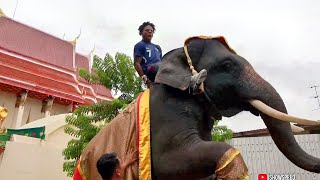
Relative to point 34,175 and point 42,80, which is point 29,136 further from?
point 42,80

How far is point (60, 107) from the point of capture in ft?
71.4

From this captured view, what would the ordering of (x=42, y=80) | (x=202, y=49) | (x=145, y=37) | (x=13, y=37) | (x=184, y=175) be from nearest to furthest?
(x=184, y=175) < (x=202, y=49) < (x=145, y=37) < (x=42, y=80) < (x=13, y=37)

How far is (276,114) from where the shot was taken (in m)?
2.46

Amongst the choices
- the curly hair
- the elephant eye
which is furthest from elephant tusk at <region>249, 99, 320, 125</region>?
the curly hair

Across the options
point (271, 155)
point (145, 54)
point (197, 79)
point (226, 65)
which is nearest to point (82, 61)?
point (271, 155)

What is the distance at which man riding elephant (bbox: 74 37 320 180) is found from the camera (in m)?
2.38

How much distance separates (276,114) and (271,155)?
9174 mm

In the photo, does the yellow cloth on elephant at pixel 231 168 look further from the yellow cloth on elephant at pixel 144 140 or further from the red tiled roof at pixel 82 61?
the red tiled roof at pixel 82 61

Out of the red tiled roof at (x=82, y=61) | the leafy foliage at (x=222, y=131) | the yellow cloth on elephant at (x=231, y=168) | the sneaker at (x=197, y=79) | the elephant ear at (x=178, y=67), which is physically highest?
the red tiled roof at (x=82, y=61)

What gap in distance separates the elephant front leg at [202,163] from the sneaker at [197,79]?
40cm

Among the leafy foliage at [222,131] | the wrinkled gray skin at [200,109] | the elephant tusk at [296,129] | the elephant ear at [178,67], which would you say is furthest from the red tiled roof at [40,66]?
the elephant tusk at [296,129]

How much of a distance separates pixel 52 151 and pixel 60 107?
10686 millimetres

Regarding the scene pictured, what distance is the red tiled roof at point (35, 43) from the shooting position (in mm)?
22594

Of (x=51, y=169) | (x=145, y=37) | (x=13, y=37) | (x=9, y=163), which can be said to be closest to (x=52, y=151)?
(x=51, y=169)
